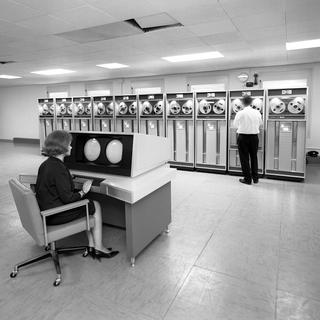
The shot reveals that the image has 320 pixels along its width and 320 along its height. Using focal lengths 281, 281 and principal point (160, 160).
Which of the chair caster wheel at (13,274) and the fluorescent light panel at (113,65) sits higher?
the fluorescent light panel at (113,65)

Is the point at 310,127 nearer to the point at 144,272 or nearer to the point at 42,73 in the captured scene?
the point at 144,272

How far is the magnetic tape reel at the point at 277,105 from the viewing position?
19.4 feet

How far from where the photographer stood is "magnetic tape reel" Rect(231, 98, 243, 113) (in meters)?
6.34

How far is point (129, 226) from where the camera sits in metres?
2.60

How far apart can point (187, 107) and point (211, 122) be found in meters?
0.71

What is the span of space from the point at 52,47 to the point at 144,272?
15.9 ft

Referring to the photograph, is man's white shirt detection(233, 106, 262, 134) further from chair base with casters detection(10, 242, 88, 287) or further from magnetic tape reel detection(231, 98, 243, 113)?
chair base with casters detection(10, 242, 88, 287)

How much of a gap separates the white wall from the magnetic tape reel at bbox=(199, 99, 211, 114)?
7.34 feet

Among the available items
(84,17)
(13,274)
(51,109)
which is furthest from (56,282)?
(51,109)

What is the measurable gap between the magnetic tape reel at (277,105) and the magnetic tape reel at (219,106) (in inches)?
41.0

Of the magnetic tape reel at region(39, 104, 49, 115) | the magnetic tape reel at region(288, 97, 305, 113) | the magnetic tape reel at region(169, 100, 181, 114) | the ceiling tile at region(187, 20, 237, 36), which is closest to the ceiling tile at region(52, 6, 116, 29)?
the ceiling tile at region(187, 20, 237, 36)

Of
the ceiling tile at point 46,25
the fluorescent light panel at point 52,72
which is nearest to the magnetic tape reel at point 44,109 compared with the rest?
the fluorescent light panel at point 52,72

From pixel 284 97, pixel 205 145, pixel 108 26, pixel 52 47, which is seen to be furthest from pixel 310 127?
pixel 52 47

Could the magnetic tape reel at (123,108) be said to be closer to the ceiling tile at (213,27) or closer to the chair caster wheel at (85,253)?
the ceiling tile at (213,27)
